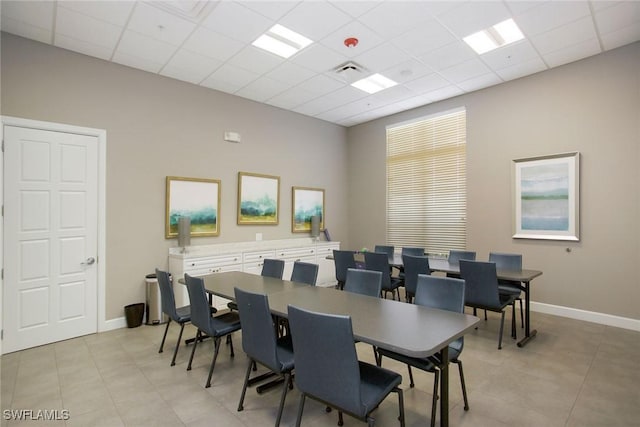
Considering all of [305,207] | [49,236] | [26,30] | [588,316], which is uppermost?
[26,30]

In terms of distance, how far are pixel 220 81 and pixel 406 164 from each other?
3.71 meters

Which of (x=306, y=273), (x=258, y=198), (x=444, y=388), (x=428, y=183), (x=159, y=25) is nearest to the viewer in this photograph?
(x=444, y=388)

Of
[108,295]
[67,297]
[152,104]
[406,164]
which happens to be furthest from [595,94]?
[67,297]

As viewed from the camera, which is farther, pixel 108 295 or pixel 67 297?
pixel 108 295

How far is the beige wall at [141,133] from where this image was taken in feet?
12.6

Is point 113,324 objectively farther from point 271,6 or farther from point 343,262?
point 271,6

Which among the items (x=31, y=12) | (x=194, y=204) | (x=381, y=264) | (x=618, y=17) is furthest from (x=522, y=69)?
(x=31, y=12)

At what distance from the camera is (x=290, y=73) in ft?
15.5

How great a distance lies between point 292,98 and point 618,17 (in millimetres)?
4297

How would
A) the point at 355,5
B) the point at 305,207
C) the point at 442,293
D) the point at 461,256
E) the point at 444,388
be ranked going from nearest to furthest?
1. the point at 444,388
2. the point at 442,293
3. the point at 355,5
4. the point at 461,256
5. the point at 305,207

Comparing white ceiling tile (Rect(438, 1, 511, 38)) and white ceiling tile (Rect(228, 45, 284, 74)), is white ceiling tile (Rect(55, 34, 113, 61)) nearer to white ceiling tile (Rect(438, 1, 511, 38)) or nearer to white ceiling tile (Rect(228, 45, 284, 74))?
white ceiling tile (Rect(228, 45, 284, 74))

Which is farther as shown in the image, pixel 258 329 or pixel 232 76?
pixel 232 76

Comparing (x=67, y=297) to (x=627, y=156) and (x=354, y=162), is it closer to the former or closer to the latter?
(x=354, y=162)

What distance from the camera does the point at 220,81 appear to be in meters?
5.00
